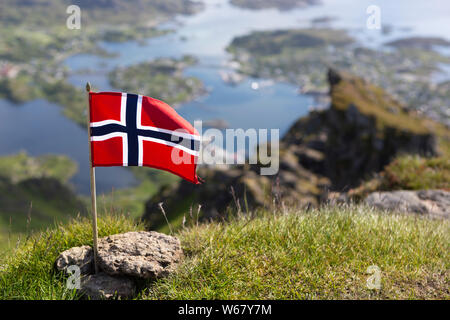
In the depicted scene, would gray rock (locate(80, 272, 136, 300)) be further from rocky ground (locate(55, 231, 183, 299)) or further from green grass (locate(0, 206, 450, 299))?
green grass (locate(0, 206, 450, 299))

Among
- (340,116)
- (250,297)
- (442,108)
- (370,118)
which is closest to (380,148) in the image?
(370,118)

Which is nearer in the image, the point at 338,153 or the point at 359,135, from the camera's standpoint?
the point at 359,135

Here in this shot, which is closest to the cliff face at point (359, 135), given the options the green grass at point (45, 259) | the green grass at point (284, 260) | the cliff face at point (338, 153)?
the cliff face at point (338, 153)

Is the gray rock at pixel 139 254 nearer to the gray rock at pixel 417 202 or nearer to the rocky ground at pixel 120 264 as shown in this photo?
the rocky ground at pixel 120 264

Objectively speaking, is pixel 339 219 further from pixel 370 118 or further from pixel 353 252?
pixel 370 118

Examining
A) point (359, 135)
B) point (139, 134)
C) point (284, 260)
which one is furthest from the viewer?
point (359, 135)

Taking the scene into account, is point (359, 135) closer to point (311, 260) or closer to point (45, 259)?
point (311, 260)

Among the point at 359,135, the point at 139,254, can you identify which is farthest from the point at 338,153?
the point at 139,254
